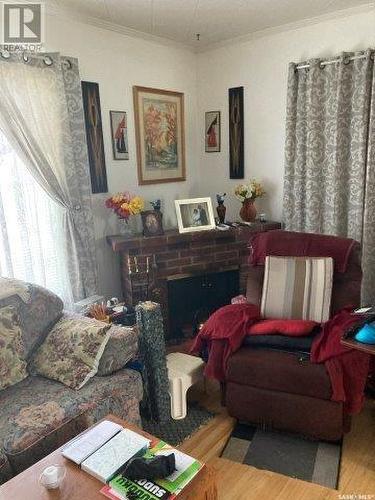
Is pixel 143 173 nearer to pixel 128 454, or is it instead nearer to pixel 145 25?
pixel 145 25

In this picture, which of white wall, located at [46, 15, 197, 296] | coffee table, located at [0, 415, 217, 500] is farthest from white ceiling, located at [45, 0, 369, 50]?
coffee table, located at [0, 415, 217, 500]

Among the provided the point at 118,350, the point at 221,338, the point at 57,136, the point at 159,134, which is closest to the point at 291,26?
the point at 159,134

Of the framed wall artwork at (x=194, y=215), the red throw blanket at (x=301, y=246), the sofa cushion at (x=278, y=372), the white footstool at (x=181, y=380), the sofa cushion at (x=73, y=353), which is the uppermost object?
the framed wall artwork at (x=194, y=215)

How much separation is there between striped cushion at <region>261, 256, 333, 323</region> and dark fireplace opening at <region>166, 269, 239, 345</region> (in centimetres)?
94

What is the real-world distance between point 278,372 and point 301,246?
0.88 m

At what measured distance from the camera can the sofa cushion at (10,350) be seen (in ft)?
6.01

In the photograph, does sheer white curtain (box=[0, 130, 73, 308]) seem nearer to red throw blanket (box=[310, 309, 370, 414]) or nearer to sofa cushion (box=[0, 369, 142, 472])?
sofa cushion (box=[0, 369, 142, 472])

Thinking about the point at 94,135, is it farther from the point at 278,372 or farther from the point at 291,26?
the point at 278,372

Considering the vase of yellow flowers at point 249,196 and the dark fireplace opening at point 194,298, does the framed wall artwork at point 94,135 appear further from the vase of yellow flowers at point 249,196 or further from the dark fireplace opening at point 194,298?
the vase of yellow flowers at point 249,196

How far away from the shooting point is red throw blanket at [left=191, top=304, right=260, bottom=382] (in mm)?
2109

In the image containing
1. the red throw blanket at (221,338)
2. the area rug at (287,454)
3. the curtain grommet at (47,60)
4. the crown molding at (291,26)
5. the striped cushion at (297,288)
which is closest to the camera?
the area rug at (287,454)

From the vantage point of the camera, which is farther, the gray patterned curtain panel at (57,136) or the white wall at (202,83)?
the white wall at (202,83)

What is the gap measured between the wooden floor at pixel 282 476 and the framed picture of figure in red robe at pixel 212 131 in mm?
2453

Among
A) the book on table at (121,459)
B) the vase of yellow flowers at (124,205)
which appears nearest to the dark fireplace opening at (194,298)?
the vase of yellow flowers at (124,205)
